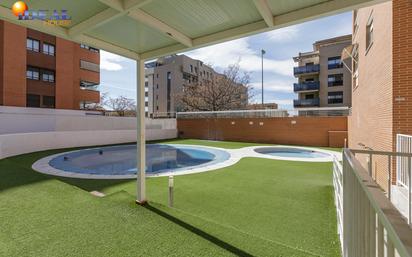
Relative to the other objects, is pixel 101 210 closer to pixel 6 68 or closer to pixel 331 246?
pixel 331 246

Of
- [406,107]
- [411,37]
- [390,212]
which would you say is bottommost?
[390,212]

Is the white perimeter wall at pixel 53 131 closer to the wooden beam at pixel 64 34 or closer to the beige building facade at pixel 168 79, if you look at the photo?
the wooden beam at pixel 64 34

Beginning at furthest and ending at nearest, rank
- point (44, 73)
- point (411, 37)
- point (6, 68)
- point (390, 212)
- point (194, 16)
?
point (44, 73) < point (6, 68) < point (411, 37) < point (194, 16) < point (390, 212)

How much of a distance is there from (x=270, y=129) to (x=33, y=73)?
20735 mm

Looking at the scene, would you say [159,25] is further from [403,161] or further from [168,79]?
[168,79]

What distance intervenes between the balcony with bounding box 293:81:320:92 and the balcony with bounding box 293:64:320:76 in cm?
166

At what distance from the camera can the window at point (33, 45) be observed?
18153 mm

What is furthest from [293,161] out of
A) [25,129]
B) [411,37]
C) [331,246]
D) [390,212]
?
[25,129]

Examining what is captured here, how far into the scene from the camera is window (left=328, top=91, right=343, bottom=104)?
30.5 m

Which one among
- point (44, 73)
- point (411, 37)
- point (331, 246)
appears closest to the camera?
point (331, 246)

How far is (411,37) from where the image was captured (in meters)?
4.62

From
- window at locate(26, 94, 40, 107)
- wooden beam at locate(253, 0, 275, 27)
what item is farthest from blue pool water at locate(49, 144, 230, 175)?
window at locate(26, 94, 40, 107)

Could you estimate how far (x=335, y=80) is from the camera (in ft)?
101

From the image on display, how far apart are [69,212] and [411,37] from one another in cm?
763
